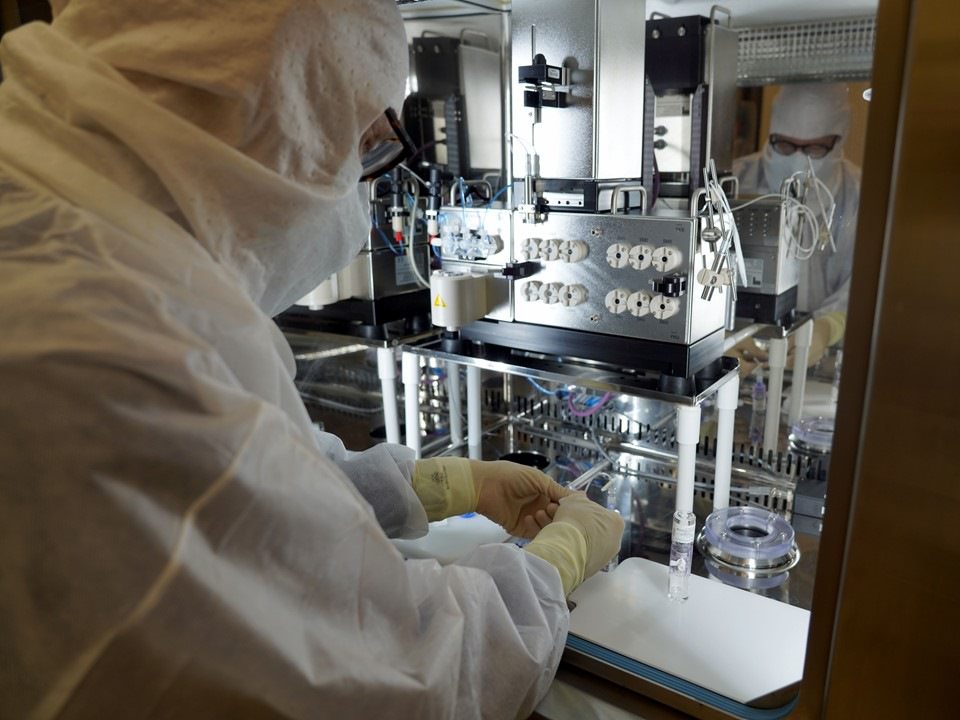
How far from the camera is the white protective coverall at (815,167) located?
1.94 m

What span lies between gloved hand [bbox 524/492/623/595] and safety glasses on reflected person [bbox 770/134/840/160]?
4.79 ft

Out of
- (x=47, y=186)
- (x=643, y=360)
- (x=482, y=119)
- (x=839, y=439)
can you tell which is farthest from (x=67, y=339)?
(x=482, y=119)

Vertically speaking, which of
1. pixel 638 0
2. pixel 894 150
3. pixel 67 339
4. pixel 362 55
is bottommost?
pixel 67 339

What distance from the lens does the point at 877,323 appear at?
52cm

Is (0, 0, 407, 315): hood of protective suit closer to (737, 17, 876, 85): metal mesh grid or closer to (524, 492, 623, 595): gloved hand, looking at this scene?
(524, 492, 623, 595): gloved hand

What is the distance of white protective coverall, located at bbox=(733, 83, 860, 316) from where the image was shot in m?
1.94

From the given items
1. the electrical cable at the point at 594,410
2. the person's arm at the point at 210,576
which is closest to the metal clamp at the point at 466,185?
the electrical cable at the point at 594,410

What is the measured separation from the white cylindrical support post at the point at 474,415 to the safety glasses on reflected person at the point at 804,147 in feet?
3.50

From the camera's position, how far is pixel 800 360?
2051mm

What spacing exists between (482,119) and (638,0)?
0.80 metres

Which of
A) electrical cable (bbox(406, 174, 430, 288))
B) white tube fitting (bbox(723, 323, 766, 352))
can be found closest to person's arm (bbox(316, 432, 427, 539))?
white tube fitting (bbox(723, 323, 766, 352))

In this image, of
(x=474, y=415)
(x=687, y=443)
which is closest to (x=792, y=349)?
(x=687, y=443)

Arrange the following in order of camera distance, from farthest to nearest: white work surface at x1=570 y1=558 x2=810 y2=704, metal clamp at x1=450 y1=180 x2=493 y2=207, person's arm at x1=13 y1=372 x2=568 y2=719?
metal clamp at x1=450 y1=180 x2=493 y2=207 → white work surface at x1=570 y1=558 x2=810 y2=704 → person's arm at x1=13 y1=372 x2=568 y2=719

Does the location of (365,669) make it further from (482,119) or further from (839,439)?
(482,119)
